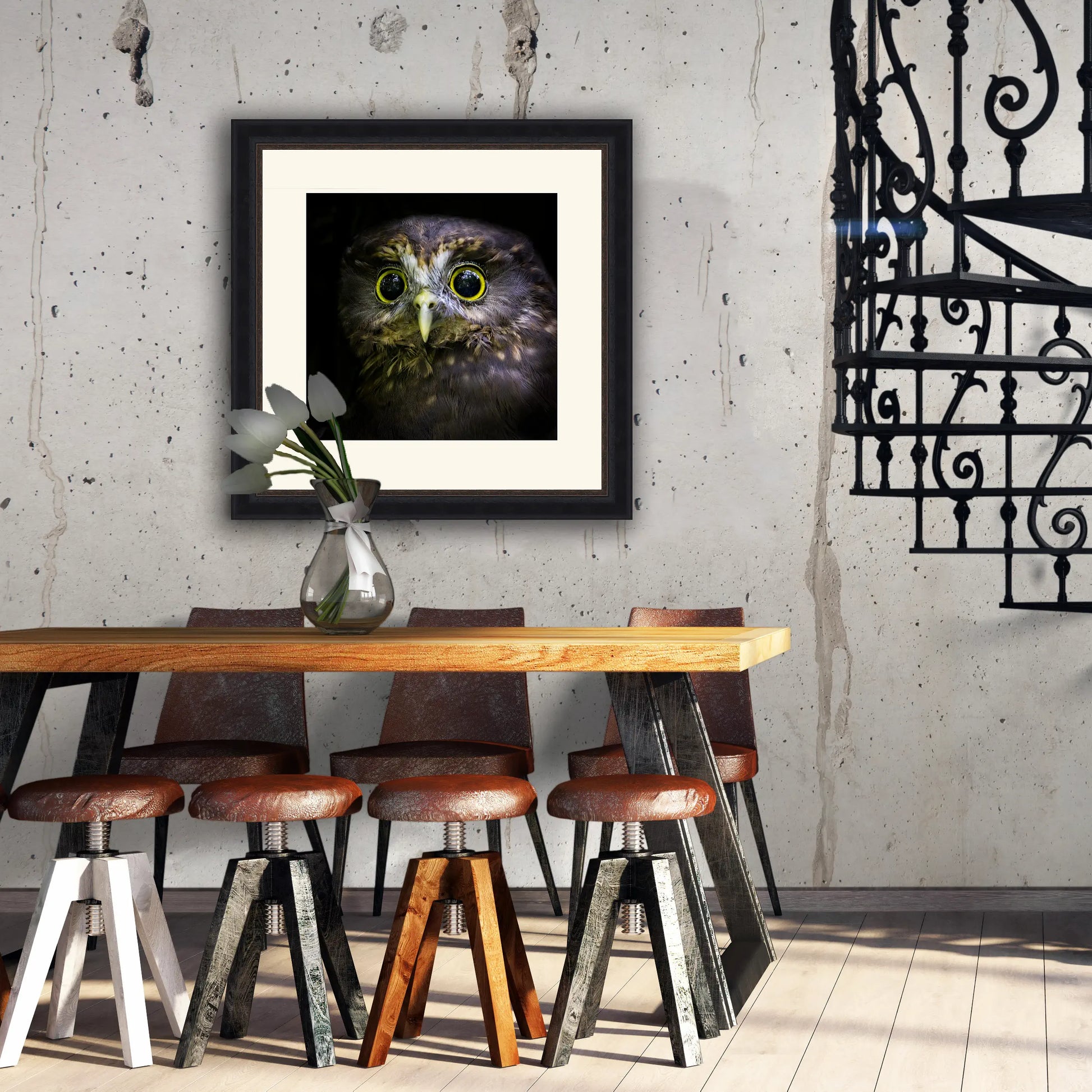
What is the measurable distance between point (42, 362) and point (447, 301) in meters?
1.39

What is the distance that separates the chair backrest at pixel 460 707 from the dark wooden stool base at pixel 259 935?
1208 mm

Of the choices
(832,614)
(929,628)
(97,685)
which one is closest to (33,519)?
(97,685)

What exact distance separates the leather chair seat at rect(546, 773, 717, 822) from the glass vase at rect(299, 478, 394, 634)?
0.65m

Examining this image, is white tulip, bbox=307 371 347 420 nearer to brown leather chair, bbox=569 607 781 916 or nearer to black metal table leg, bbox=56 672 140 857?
black metal table leg, bbox=56 672 140 857

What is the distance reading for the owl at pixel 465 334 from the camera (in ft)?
13.8

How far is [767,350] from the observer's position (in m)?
4.17

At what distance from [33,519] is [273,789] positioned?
2.16m

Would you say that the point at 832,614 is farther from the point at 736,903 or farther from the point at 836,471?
the point at 736,903

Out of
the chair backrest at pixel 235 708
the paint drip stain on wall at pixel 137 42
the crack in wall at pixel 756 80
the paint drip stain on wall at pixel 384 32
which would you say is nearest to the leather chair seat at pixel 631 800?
the chair backrest at pixel 235 708

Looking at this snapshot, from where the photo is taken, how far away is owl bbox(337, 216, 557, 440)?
4.21m

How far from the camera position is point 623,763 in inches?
137

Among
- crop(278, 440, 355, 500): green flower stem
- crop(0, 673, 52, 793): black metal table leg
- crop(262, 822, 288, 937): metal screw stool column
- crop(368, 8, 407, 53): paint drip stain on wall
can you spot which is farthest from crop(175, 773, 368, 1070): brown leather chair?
crop(368, 8, 407, 53): paint drip stain on wall

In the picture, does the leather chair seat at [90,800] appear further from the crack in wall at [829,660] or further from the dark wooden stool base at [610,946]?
the crack in wall at [829,660]

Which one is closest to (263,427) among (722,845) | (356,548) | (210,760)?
(356,548)
